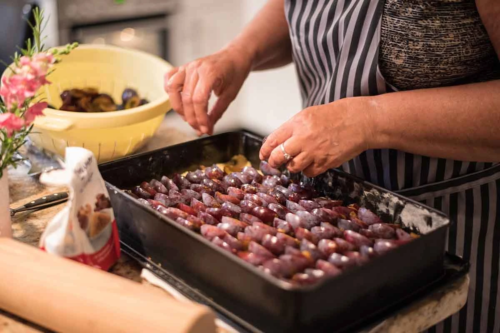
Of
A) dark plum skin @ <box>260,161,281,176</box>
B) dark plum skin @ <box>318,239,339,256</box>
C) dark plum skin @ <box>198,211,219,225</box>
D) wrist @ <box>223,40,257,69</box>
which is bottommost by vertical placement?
dark plum skin @ <box>260,161,281,176</box>

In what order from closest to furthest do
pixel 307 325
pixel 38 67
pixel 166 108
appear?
pixel 307 325 → pixel 38 67 → pixel 166 108

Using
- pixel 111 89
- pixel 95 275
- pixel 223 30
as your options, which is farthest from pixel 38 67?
pixel 223 30

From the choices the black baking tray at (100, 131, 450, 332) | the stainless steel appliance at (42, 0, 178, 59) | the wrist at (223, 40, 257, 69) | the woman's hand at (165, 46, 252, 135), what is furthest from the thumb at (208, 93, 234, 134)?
the stainless steel appliance at (42, 0, 178, 59)

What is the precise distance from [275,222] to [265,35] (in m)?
0.72

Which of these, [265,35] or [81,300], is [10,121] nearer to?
[81,300]

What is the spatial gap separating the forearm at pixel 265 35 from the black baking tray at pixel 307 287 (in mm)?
512

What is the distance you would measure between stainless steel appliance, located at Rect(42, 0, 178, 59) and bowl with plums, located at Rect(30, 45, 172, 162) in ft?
4.35

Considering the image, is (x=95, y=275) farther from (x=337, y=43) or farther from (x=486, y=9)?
(x=486, y=9)

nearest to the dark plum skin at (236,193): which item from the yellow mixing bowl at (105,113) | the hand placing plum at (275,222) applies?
the hand placing plum at (275,222)

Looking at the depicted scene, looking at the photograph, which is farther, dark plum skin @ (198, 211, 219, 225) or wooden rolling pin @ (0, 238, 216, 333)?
dark plum skin @ (198, 211, 219, 225)

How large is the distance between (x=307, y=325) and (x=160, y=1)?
2.94 metres

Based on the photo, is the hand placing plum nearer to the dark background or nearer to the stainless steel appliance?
the dark background

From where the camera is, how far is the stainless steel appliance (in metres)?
3.04

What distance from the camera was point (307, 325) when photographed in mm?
806
